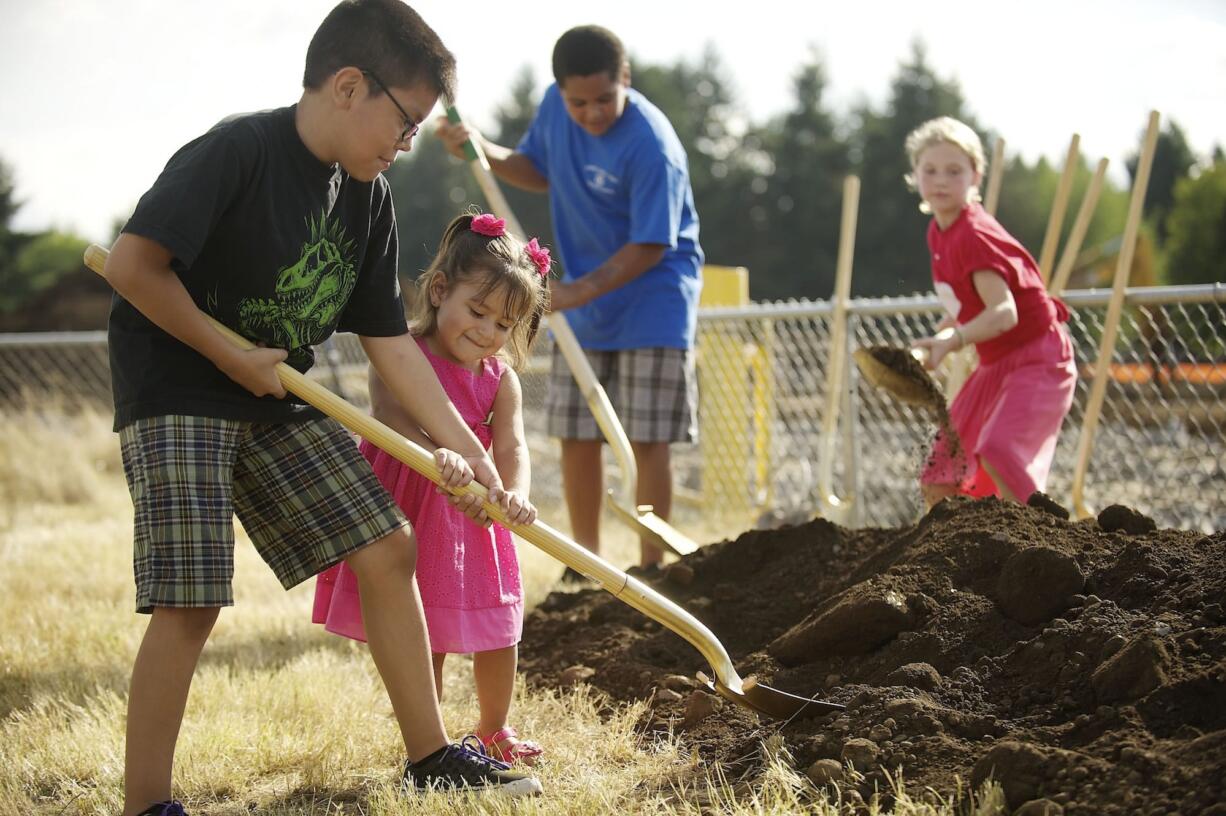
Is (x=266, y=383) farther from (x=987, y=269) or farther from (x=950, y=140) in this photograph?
(x=950, y=140)

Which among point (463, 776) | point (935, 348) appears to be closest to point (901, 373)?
point (935, 348)

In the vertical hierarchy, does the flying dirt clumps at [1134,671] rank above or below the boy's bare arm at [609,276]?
below

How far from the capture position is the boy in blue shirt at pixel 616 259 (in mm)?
4344

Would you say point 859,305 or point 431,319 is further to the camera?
point 859,305

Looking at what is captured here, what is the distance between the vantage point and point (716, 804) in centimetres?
231

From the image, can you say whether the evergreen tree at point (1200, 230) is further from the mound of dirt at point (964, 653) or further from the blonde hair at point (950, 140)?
the mound of dirt at point (964, 653)

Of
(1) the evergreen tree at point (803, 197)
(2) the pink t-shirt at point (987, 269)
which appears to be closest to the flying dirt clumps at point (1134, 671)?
(2) the pink t-shirt at point (987, 269)

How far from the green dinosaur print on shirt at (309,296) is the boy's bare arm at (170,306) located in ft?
0.50

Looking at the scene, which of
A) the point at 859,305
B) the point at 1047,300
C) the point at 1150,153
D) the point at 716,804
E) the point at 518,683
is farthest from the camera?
the point at 859,305

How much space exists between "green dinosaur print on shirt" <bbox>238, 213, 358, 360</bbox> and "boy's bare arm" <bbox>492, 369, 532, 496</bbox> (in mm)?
502

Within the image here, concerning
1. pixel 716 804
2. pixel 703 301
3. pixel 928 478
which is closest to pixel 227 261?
pixel 716 804

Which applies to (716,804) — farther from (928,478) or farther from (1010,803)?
(928,478)

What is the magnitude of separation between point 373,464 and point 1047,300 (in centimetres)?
254

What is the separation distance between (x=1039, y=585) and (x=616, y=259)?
6.82 ft
